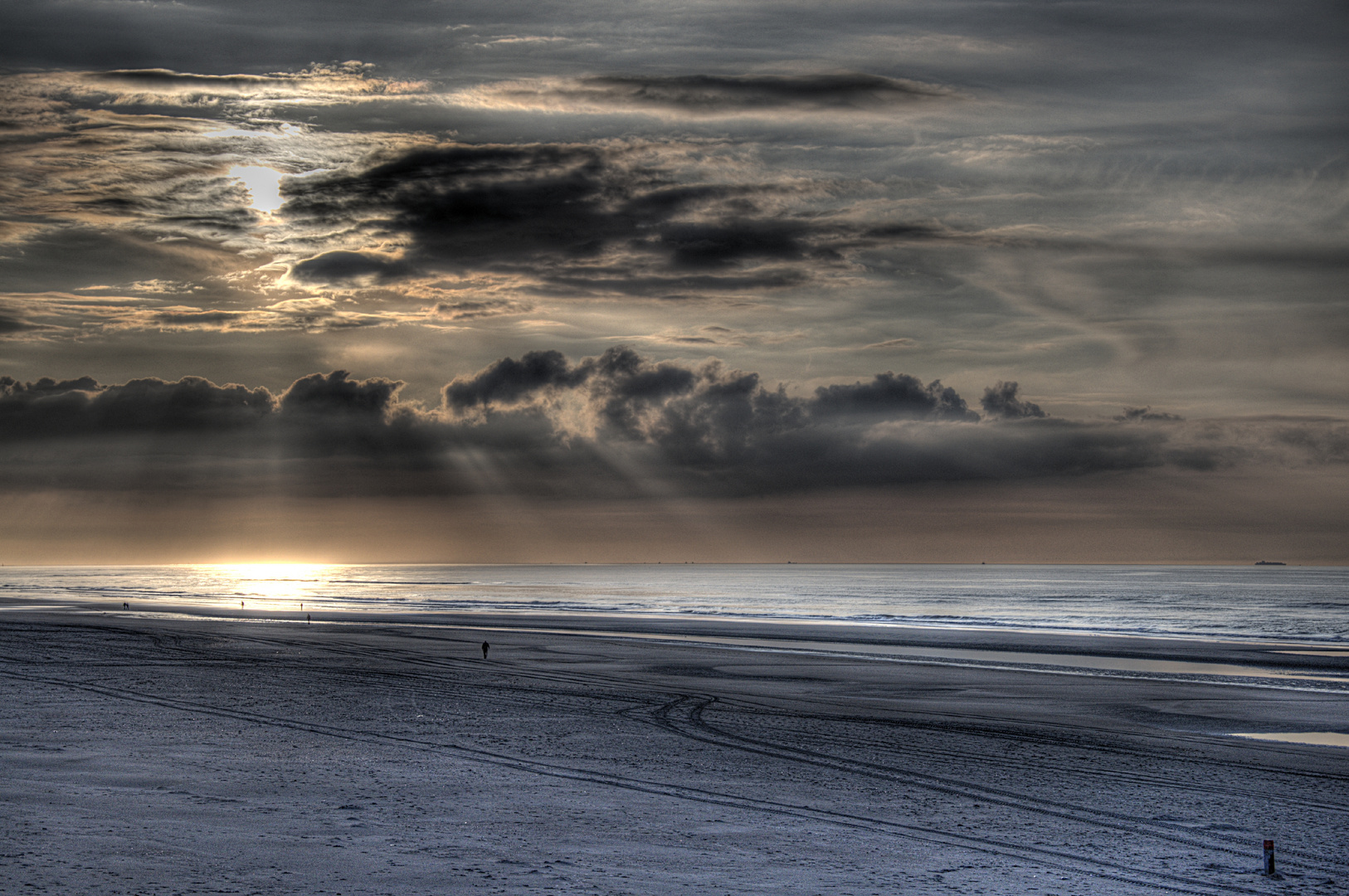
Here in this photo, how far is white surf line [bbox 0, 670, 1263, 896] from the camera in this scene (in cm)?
1019

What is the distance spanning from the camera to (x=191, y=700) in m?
23.5

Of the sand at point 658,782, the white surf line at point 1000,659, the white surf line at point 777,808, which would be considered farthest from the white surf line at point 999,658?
the white surf line at point 777,808

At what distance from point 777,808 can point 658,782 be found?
7.30 ft

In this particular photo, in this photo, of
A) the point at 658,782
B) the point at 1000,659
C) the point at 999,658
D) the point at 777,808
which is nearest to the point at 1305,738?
the point at 777,808

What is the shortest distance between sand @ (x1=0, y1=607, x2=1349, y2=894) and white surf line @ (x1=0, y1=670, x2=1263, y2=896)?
6cm

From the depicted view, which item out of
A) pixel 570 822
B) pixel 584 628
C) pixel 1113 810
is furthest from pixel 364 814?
pixel 584 628

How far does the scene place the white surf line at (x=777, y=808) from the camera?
33.4 ft

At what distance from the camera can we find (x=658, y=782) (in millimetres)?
14773

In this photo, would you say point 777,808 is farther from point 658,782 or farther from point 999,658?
point 999,658

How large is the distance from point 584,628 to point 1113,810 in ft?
150

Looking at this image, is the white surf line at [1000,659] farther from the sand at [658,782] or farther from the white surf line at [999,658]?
the sand at [658,782]

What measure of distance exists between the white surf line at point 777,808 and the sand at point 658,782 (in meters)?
0.06

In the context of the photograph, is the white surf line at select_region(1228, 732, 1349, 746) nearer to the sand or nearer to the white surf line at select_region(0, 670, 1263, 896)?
the sand

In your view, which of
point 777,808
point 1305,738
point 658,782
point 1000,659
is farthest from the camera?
point 1000,659
